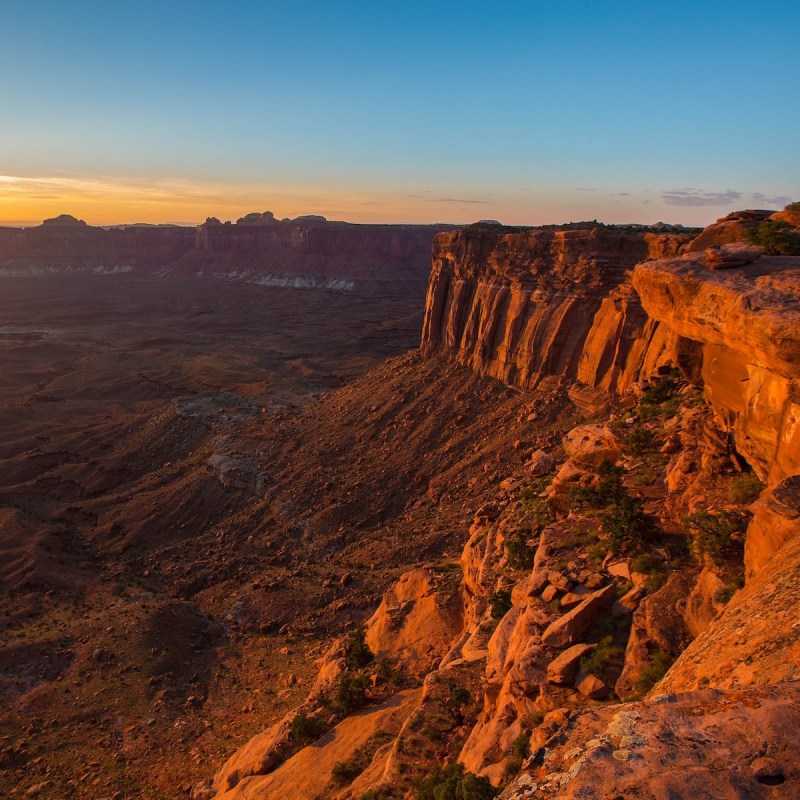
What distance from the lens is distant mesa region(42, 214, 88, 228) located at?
177 meters

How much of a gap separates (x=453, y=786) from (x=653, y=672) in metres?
3.73

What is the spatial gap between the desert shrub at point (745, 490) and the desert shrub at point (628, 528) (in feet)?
6.06

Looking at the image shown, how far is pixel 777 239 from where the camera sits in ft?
44.2

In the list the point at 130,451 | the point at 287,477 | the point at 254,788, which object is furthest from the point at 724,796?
the point at 130,451

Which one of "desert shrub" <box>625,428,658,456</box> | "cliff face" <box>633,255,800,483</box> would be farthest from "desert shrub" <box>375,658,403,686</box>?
"cliff face" <box>633,255,800,483</box>

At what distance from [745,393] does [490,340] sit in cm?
2488

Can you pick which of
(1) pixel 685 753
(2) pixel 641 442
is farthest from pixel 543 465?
(1) pixel 685 753

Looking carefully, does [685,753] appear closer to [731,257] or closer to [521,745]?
[521,745]

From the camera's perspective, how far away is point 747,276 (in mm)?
12047

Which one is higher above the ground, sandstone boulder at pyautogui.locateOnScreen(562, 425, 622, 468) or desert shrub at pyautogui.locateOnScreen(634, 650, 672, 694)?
sandstone boulder at pyautogui.locateOnScreen(562, 425, 622, 468)

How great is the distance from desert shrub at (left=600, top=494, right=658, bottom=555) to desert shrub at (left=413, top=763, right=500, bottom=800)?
595 centimetres

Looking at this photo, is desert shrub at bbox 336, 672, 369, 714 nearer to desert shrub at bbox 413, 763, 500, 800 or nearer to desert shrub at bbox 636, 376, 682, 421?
desert shrub at bbox 413, 763, 500, 800

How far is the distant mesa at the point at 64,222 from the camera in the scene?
580ft

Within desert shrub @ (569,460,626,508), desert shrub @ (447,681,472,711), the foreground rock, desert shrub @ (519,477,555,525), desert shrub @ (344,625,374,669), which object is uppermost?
the foreground rock
